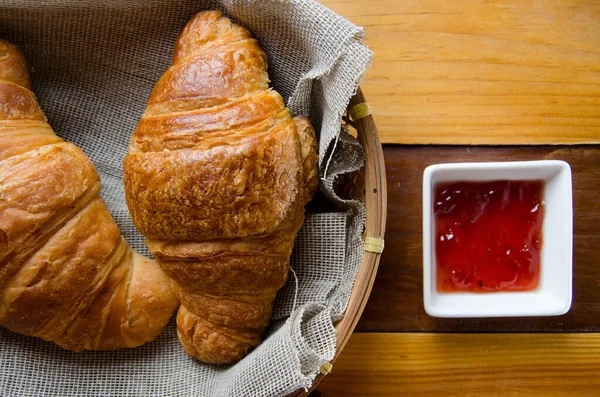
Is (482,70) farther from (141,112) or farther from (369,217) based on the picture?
(141,112)

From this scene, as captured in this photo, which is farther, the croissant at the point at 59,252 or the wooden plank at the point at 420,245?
the wooden plank at the point at 420,245

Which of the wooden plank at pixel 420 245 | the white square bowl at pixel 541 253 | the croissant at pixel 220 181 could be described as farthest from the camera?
the wooden plank at pixel 420 245

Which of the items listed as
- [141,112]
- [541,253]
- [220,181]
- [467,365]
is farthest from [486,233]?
[141,112]

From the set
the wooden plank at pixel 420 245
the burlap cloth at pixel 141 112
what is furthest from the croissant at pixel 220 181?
the wooden plank at pixel 420 245

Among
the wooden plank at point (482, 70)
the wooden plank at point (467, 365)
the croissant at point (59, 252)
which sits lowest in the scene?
the wooden plank at point (467, 365)

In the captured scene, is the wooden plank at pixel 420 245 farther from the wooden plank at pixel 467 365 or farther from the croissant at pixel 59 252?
the croissant at pixel 59 252

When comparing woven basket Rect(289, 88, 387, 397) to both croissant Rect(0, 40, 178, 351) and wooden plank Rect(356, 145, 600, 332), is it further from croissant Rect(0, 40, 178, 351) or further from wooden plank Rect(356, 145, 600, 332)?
croissant Rect(0, 40, 178, 351)
